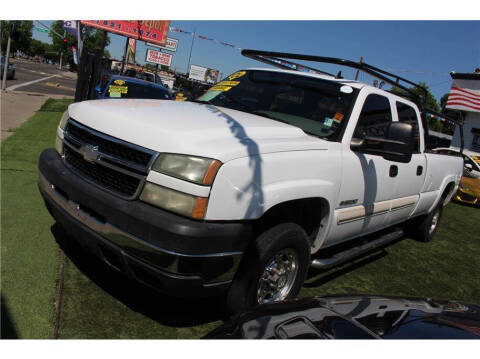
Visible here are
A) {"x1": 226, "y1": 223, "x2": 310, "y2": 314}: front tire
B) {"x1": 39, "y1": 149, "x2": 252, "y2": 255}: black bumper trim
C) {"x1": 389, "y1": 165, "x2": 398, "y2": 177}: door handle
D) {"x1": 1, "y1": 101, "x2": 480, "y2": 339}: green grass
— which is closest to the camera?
{"x1": 39, "y1": 149, "x2": 252, "y2": 255}: black bumper trim

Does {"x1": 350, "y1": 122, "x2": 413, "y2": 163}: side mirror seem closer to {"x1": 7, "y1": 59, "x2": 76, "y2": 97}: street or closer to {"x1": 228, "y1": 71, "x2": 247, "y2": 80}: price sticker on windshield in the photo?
{"x1": 228, "y1": 71, "x2": 247, "y2": 80}: price sticker on windshield

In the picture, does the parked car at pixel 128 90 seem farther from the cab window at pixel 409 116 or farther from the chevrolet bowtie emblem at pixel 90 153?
the chevrolet bowtie emblem at pixel 90 153

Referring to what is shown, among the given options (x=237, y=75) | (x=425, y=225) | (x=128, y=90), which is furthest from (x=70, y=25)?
(x=425, y=225)

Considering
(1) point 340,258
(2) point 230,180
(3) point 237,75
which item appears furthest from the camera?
(3) point 237,75

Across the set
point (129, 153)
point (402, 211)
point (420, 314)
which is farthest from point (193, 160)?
point (402, 211)

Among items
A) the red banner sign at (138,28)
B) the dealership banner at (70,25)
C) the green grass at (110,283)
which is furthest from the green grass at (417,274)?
the dealership banner at (70,25)

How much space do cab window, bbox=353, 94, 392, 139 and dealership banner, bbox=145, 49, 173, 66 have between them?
3127 cm

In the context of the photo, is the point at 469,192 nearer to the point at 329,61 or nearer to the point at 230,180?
the point at 329,61

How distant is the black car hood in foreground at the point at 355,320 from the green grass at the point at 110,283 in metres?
1.08

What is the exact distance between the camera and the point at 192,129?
8.30ft

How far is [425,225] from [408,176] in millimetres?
2076

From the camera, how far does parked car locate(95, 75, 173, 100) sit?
31.6 ft

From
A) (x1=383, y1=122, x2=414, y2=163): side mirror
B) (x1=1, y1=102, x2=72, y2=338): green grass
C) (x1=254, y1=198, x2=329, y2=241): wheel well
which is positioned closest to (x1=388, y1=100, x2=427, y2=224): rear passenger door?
(x1=383, y1=122, x2=414, y2=163): side mirror

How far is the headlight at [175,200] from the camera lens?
2.26 metres
